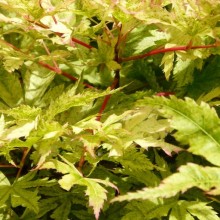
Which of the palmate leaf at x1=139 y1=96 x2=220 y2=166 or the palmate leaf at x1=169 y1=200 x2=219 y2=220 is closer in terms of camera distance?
the palmate leaf at x1=139 y1=96 x2=220 y2=166

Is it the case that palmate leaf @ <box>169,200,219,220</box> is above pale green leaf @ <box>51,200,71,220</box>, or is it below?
above

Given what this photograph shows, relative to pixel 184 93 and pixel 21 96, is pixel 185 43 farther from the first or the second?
pixel 21 96

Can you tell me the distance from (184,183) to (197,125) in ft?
0.48

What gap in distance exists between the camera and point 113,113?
3.56 feet

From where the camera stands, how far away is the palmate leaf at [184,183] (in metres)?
0.69

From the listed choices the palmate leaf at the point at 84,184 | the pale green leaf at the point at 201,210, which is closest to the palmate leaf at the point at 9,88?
the palmate leaf at the point at 84,184

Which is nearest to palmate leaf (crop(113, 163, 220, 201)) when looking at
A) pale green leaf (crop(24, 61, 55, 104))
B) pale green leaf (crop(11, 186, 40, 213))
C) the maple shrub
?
the maple shrub

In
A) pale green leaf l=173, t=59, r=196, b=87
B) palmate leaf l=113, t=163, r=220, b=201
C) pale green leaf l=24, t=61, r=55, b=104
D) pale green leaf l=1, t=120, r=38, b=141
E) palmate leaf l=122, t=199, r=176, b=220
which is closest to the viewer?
palmate leaf l=113, t=163, r=220, b=201

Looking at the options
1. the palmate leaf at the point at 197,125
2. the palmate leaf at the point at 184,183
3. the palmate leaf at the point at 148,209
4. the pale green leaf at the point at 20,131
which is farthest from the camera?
the palmate leaf at the point at 148,209

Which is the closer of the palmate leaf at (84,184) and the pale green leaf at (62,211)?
the palmate leaf at (84,184)

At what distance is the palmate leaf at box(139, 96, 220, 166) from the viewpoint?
2.60ft

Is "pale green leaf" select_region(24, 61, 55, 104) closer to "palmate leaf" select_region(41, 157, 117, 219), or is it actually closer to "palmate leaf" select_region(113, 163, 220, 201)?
"palmate leaf" select_region(41, 157, 117, 219)

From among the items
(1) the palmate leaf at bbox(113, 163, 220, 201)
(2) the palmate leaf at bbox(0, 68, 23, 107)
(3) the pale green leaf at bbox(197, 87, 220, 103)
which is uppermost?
(1) the palmate leaf at bbox(113, 163, 220, 201)

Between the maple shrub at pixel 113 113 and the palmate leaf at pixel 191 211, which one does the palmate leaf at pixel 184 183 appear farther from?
the palmate leaf at pixel 191 211
